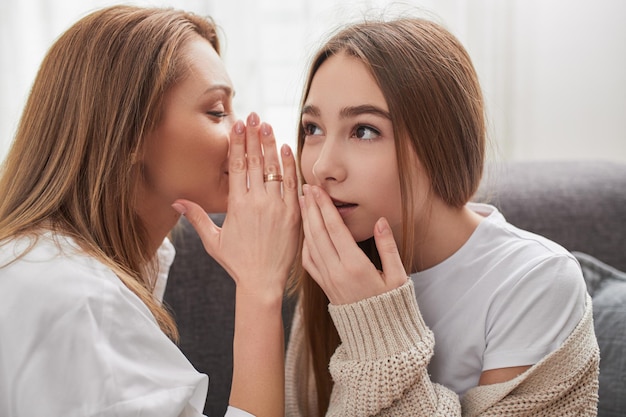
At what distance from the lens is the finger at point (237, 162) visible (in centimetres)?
143

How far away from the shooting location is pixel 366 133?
50.5 inches

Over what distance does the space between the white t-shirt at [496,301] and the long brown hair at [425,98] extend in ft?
0.32

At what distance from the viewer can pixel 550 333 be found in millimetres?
1232

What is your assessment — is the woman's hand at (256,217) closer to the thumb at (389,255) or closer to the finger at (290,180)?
the finger at (290,180)

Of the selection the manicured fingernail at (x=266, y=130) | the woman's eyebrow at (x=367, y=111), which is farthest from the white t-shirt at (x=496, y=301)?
the manicured fingernail at (x=266, y=130)

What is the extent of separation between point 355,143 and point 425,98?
0.51ft

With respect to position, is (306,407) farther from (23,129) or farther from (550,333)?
(23,129)

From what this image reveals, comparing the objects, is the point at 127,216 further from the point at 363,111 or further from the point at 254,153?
the point at 363,111

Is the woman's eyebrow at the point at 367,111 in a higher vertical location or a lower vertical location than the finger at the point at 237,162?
higher

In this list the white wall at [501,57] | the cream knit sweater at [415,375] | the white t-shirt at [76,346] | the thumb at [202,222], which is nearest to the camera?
the white t-shirt at [76,346]

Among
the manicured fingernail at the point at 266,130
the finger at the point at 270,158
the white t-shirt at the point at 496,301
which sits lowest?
the white t-shirt at the point at 496,301

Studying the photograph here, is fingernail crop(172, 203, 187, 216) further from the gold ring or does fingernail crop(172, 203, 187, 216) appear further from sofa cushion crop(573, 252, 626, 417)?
sofa cushion crop(573, 252, 626, 417)

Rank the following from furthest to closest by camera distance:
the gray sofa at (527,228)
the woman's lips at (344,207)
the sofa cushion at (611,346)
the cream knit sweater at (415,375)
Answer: the gray sofa at (527,228) < the sofa cushion at (611,346) < the woman's lips at (344,207) < the cream knit sweater at (415,375)

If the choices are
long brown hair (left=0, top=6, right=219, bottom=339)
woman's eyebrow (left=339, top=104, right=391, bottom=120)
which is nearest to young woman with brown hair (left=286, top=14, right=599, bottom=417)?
woman's eyebrow (left=339, top=104, right=391, bottom=120)
